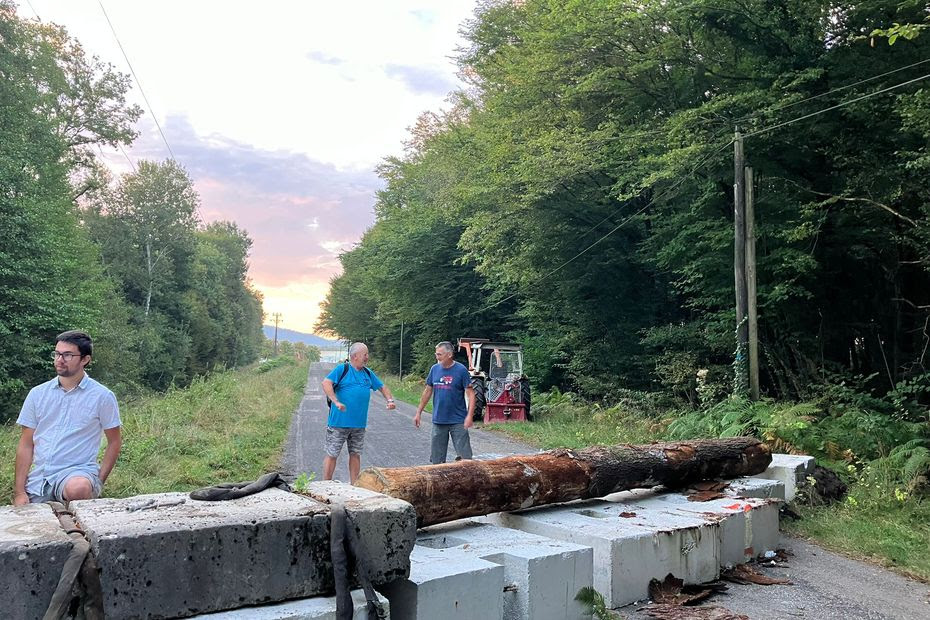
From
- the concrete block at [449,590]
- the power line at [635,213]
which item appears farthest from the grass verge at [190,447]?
the power line at [635,213]

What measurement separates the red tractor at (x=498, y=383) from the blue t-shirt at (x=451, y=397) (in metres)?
9.38

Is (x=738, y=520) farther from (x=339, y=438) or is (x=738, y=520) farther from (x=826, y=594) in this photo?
Result: (x=339, y=438)

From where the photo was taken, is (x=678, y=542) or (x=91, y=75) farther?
(x=91, y=75)

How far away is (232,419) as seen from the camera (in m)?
15.9

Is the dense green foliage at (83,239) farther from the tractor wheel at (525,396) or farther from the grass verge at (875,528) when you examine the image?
the grass verge at (875,528)

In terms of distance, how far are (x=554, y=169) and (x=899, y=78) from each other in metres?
7.79

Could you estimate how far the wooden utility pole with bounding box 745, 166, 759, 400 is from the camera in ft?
40.5

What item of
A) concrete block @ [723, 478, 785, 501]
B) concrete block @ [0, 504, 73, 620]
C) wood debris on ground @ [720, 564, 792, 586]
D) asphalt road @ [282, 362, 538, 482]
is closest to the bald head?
asphalt road @ [282, 362, 538, 482]

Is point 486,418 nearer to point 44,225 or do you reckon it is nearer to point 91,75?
point 44,225

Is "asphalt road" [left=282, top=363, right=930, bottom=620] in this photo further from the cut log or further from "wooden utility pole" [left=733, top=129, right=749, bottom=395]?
"wooden utility pole" [left=733, top=129, right=749, bottom=395]

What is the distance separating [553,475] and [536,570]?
1443 millimetres

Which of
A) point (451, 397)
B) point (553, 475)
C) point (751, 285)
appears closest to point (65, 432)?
point (553, 475)

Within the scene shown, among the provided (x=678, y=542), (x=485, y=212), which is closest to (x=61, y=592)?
(x=678, y=542)

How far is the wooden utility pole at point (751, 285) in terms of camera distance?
1234 cm
